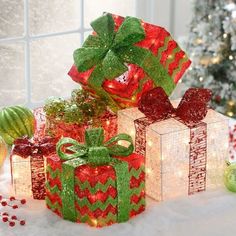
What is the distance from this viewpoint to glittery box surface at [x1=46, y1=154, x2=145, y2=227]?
188 cm

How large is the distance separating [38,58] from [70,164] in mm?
1762

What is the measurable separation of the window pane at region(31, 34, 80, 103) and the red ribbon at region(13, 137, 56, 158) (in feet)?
4.86

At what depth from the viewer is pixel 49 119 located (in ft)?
7.33

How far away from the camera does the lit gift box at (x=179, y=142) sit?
203 cm

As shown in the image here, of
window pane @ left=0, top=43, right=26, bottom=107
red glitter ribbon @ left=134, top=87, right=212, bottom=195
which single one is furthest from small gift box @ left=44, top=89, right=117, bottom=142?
window pane @ left=0, top=43, right=26, bottom=107

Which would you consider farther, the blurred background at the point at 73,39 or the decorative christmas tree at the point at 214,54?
the decorative christmas tree at the point at 214,54

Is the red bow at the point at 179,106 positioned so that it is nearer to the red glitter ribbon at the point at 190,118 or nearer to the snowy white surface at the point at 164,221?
the red glitter ribbon at the point at 190,118

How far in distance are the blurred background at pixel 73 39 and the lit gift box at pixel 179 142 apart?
1.39 metres

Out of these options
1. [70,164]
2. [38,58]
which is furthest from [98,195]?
[38,58]

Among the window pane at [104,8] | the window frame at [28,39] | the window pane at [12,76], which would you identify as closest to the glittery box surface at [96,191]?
the window frame at [28,39]

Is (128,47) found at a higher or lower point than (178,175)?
higher

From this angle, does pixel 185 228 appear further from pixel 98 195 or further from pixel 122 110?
pixel 122 110

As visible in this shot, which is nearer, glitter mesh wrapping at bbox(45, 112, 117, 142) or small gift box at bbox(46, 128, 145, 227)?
small gift box at bbox(46, 128, 145, 227)

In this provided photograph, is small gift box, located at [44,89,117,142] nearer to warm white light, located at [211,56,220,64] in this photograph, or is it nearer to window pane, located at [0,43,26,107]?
window pane, located at [0,43,26,107]
